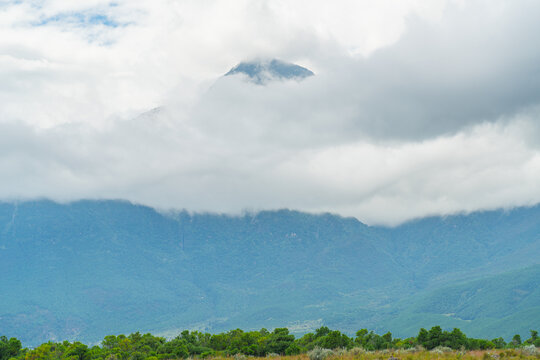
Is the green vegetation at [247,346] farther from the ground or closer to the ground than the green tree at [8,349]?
closer to the ground

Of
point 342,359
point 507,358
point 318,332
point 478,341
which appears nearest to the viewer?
point 507,358

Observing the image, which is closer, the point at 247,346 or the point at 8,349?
the point at 247,346

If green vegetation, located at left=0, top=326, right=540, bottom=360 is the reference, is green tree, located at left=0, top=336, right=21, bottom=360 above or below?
above

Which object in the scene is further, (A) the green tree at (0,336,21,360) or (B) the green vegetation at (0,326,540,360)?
(A) the green tree at (0,336,21,360)

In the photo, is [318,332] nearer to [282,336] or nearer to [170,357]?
[282,336]

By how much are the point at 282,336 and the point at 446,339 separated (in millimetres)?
21059

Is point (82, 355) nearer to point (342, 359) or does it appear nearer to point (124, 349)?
point (124, 349)

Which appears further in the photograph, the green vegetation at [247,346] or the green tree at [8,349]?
the green tree at [8,349]

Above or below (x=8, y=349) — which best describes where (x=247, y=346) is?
below

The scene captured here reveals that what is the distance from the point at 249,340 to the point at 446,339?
26211mm

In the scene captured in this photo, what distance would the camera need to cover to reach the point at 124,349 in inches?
3258

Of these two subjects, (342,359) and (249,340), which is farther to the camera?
(249,340)

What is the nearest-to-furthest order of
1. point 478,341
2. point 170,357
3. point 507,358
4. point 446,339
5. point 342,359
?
1. point 507,358
2. point 342,359
3. point 446,339
4. point 170,357
5. point 478,341

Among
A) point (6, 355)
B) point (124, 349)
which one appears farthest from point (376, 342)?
point (6, 355)
